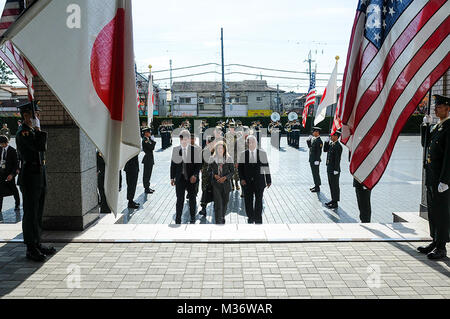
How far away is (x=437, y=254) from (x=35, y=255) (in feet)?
17.3

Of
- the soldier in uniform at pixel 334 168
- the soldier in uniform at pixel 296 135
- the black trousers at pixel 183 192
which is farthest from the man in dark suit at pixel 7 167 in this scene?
the soldier in uniform at pixel 296 135

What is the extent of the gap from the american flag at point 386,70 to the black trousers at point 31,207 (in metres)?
4.08

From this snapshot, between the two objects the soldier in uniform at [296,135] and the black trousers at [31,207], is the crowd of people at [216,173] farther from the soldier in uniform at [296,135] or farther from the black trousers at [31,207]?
the soldier in uniform at [296,135]

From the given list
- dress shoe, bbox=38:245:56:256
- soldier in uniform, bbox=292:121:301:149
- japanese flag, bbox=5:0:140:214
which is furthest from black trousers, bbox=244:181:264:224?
soldier in uniform, bbox=292:121:301:149

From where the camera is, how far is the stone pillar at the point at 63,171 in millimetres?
6586

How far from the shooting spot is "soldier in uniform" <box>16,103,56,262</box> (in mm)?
5258

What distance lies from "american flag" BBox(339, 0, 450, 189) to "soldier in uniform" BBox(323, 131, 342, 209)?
5177 millimetres

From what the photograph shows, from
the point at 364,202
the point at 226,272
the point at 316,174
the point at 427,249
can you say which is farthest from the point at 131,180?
the point at 427,249

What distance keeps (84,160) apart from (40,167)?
1.30m

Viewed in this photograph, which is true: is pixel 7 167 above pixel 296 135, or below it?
below

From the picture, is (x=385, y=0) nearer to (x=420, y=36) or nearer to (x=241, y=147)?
(x=420, y=36)

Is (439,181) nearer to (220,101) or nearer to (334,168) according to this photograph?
(334,168)

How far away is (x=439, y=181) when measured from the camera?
17.5ft
